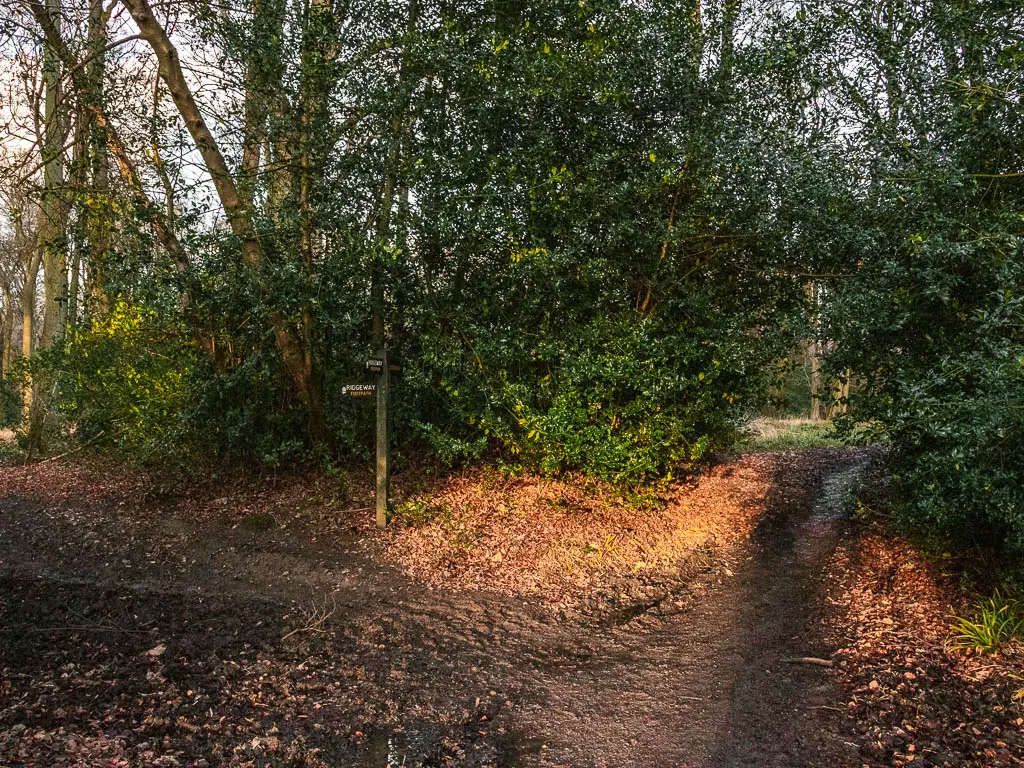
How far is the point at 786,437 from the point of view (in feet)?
54.1

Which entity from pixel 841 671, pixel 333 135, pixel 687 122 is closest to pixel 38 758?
pixel 841 671

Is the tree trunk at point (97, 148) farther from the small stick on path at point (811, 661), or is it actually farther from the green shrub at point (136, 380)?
the small stick on path at point (811, 661)

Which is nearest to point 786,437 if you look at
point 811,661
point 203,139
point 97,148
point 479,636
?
point 811,661

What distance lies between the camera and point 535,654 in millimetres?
5535

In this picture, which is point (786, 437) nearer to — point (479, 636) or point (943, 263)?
point (943, 263)

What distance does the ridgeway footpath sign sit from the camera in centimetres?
812

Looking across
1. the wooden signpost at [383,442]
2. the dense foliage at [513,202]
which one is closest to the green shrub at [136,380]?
the dense foliage at [513,202]

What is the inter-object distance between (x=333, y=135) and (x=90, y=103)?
3.33m

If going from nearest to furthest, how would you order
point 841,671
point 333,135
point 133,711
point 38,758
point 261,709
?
point 38,758 → point 133,711 → point 261,709 → point 841,671 → point 333,135

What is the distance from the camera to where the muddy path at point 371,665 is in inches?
153

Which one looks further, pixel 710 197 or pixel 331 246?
pixel 331 246

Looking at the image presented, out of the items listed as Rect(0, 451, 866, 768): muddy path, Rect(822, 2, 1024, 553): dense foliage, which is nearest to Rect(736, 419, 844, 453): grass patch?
Rect(822, 2, 1024, 553): dense foliage

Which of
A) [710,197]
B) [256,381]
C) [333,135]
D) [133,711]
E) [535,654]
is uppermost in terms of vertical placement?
[333,135]

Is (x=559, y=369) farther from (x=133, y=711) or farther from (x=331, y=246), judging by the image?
(x=133, y=711)
